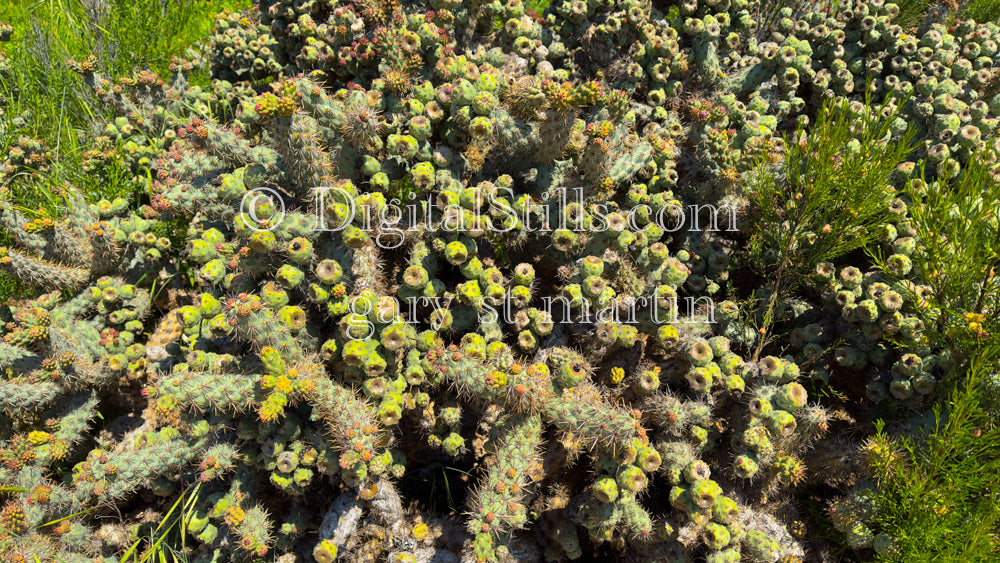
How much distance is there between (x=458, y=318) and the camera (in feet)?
11.7

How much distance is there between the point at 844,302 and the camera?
3648mm

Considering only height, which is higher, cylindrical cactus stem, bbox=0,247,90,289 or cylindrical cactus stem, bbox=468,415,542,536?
cylindrical cactus stem, bbox=0,247,90,289

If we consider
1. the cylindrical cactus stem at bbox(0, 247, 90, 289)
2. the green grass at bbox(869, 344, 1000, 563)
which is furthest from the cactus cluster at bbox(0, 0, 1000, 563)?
the green grass at bbox(869, 344, 1000, 563)

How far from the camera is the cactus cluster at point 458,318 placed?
3207 millimetres

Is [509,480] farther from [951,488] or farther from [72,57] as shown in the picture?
[72,57]

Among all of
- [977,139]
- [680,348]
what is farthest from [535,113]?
[977,139]

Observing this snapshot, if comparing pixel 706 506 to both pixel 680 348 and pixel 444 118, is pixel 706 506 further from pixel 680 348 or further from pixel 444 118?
pixel 444 118

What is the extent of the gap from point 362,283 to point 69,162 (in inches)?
135

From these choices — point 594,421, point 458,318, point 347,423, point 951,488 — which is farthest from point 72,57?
point 951,488

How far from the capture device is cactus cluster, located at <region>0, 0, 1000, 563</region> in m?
3.21

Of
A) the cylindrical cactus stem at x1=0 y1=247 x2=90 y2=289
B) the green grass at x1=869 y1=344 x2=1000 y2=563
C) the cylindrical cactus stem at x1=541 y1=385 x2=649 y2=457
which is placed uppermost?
the cylindrical cactus stem at x1=0 y1=247 x2=90 y2=289

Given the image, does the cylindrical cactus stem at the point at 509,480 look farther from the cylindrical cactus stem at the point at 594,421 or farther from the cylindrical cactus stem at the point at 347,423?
the cylindrical cactus stem at the point at 347,423

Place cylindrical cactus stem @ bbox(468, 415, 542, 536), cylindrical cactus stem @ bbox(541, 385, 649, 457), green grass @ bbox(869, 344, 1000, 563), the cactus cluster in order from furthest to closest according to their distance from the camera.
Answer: the cactus cluster
cylindrical cactus stem @ bbox(541, 385, 649, 457)
cylindrical cactus stem @ bbox(468, 415, 542, 536)
green grass @ bbox(869, 344, 1000, 563)

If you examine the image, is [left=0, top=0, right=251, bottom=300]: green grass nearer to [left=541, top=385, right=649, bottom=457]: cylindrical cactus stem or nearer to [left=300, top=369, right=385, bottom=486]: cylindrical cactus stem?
[left=300, top=369, right=385, bottom=486]: cylindrical cactus stem
